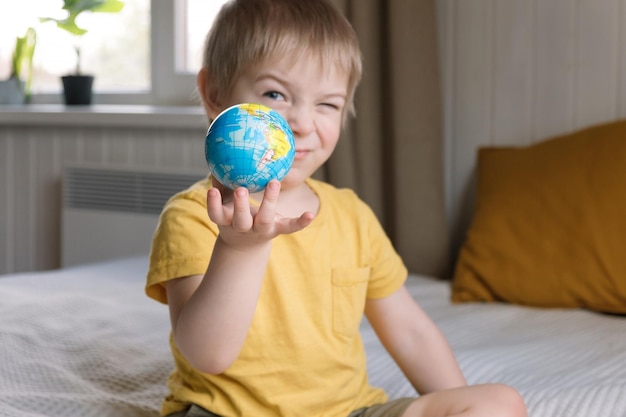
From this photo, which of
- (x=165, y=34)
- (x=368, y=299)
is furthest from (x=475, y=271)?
(x=165, y=34)

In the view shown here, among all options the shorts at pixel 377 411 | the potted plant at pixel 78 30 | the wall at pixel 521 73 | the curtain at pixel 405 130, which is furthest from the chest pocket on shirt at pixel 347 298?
the potted plant at pixel 78 30

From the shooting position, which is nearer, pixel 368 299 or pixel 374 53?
pixel 368 299

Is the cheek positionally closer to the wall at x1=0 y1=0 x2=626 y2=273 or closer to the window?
the wall at x1=0 y1=0 x2=626 y2=273

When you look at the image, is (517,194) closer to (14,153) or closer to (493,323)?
(493,323)

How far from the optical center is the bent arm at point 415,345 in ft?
4.36

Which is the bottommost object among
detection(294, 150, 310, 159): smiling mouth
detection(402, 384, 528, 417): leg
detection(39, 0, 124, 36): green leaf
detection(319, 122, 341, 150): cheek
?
detection(402, 384, 528, 417): leg

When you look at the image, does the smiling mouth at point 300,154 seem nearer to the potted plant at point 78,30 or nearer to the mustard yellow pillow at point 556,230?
the mustard yellow pillow at point 556,230

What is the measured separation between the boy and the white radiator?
1697 mm

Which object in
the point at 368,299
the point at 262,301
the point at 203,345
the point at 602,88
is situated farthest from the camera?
the point at 602,88

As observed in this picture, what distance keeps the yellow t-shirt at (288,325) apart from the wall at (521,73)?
4.29ft

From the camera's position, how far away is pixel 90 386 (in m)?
1.42

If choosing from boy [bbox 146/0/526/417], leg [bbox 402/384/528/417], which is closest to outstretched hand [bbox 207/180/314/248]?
boy [bbox 146/0/526/417]

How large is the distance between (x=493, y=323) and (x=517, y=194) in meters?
0.39

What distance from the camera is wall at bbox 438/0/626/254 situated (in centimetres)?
233
